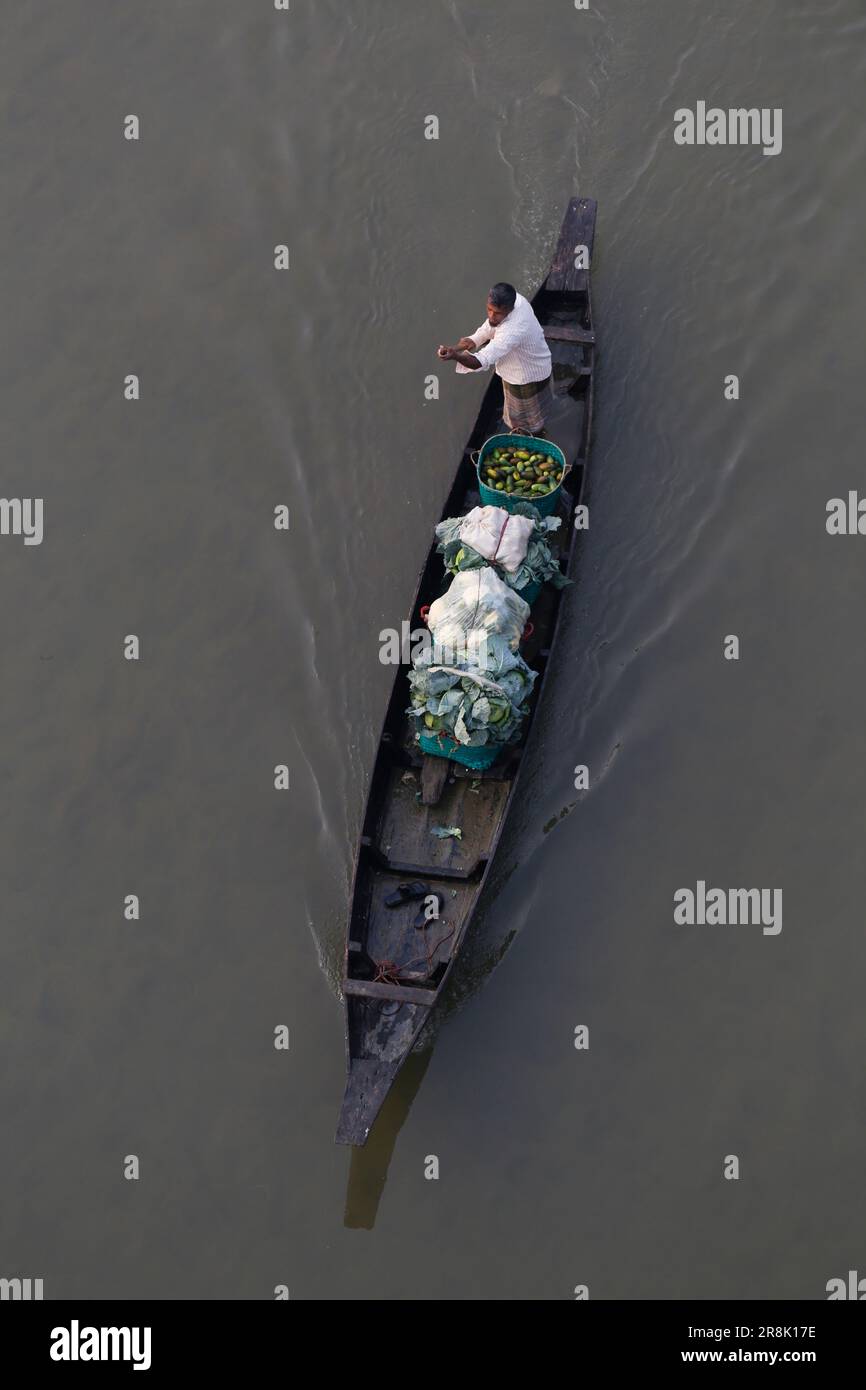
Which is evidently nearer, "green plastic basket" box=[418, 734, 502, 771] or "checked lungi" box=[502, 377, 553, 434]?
"green plastic basket" box=[418, 734, 502, 771]

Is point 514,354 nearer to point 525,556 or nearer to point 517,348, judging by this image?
point 517,348

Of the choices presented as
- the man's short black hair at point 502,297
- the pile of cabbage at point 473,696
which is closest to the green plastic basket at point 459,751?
the pile of cabbage at point 473,696

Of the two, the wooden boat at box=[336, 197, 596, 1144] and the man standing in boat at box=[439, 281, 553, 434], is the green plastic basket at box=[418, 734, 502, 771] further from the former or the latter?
the man standing in boat at box=[439, 281, 553, 434]

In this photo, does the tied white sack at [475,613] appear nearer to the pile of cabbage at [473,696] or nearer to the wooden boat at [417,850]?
the pile of cabbage at [473,696]

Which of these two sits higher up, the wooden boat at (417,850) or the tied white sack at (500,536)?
the tied white sack at (500,536)

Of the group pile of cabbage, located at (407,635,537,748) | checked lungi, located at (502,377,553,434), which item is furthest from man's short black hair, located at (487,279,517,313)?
pile of cabbage, located at (407,635,537,748)

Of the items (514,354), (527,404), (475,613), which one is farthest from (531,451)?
(475,613)
